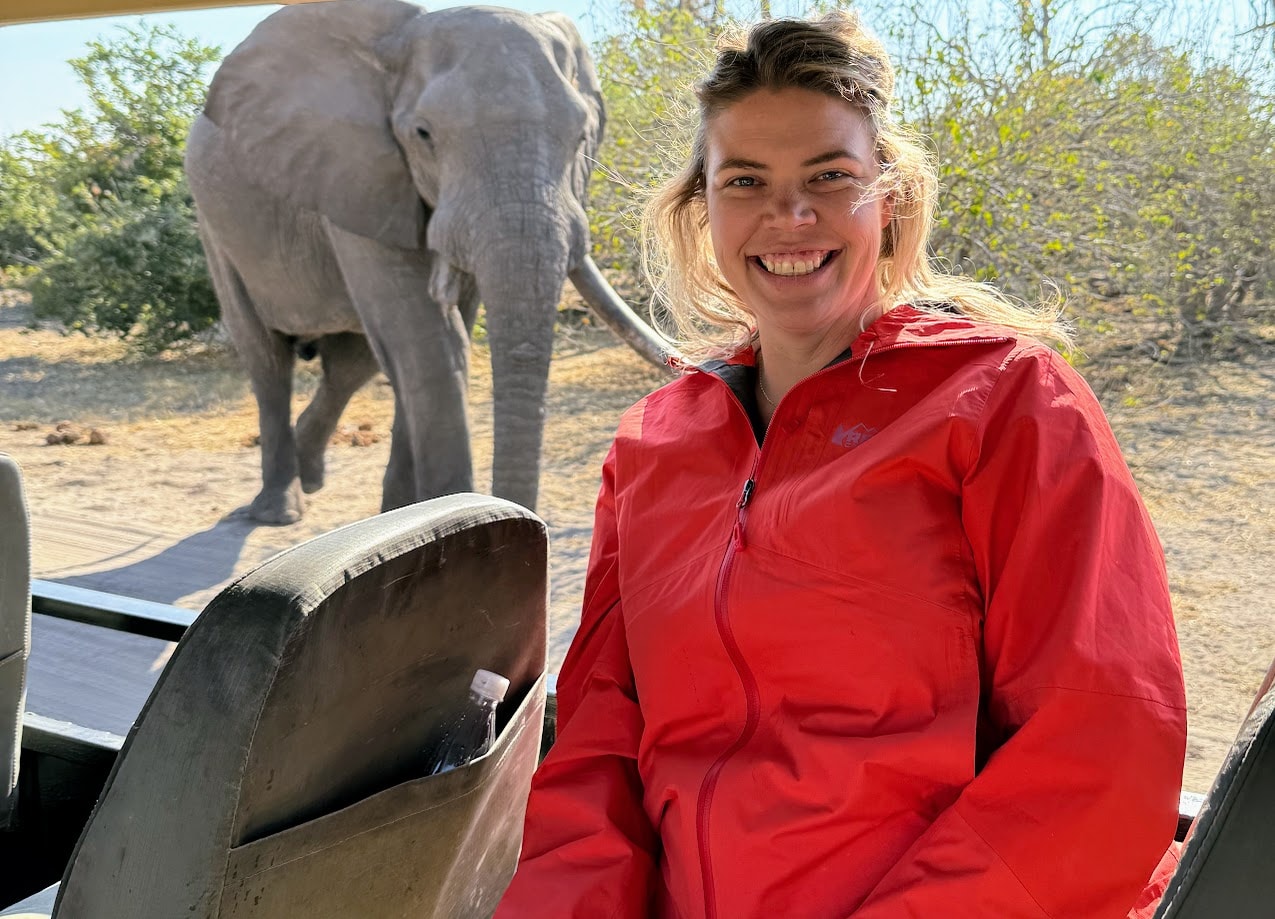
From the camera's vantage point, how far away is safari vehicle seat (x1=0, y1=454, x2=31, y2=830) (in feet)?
4.20

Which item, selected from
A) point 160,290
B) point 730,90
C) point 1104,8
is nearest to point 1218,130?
point 1104,8

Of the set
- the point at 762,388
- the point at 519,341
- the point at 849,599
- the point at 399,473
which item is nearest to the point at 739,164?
the point at 762,388

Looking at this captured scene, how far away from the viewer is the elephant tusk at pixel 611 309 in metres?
4.34

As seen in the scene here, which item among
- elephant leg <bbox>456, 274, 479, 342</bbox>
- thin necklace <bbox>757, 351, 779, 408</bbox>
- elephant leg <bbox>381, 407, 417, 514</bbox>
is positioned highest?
thin necklace <bbox>757, 351, 779, 408</bbox>

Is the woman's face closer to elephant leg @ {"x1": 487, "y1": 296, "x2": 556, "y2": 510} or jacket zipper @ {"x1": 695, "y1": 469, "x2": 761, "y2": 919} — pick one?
jacket zipper @ {"x1": 695, "y1": 469, "x2": 761, "y2": 919}

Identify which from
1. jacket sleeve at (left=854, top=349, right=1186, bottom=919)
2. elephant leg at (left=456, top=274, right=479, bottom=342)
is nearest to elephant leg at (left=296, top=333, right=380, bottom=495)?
elephant leg at (left=456, top=274, right=479, bottom=342)

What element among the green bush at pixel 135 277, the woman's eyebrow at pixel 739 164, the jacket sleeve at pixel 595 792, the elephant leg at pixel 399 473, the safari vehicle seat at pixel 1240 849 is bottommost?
the green bush at pixel 135 277

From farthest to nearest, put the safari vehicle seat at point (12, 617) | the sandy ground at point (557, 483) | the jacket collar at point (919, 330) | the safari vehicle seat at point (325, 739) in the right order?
the sandy ground at point (557, 483) < the safari vehicle seat at point (12, 617) < the jacket collar at point (919, 330) < the safari vehicle seat at point (325, 739)

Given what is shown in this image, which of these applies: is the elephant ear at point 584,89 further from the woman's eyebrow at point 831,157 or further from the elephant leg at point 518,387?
the woman's eyebrow at point 831,157

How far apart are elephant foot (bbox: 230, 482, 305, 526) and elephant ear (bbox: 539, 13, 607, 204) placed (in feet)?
6.34

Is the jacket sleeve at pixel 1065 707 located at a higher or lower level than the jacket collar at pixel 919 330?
lower

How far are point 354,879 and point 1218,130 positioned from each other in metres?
4.31

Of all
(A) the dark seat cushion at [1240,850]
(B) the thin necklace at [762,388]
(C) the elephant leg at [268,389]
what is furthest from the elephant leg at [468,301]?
(A) the dark seat cushion at [1240,850]

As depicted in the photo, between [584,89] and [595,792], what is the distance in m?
3.46
